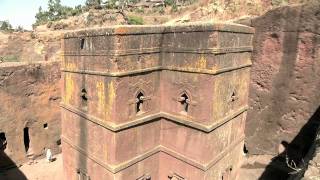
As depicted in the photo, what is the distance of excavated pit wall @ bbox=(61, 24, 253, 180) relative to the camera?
7215 millimetres

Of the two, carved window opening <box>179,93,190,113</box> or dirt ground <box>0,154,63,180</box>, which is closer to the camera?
carved window opening <box>179,93,190,113</box>

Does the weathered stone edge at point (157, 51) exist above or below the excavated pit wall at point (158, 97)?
above

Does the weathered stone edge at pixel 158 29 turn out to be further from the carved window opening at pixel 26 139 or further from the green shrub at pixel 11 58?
the green shrub at pixel 11 58

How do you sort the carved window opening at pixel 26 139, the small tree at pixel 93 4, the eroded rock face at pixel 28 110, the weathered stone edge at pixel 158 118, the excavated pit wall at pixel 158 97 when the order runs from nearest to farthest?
the excavated pit wall at pixel 158 97
the weathered stone edge at pixel 158 118
the eroded rock face at pixel 28 110
the carved window opening at pixel 26 139
the small tree at pixel 93 4

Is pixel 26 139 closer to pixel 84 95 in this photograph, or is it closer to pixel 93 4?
pixel 84 95

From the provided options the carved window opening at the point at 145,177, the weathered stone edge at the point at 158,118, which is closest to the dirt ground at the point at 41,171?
the weathered stone edge at the point at 158,118

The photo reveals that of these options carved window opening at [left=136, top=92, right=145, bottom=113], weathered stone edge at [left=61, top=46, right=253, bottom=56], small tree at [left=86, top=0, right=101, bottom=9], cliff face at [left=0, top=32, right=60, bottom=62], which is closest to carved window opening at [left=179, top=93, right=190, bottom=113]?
carved window opening at [left=136, top=92, right=145, bottom=113]

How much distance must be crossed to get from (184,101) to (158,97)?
33.5 inches

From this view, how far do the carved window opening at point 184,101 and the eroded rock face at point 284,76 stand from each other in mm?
2779

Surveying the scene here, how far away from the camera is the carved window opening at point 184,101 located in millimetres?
7773

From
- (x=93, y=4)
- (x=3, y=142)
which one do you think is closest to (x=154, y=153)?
(x=3, y=142)

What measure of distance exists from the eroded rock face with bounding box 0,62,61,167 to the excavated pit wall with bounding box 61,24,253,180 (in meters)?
3.35

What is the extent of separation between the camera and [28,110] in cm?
1170

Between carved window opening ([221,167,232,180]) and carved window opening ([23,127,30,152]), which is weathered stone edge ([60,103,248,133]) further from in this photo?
carved window opening ([23,127,30,152])
